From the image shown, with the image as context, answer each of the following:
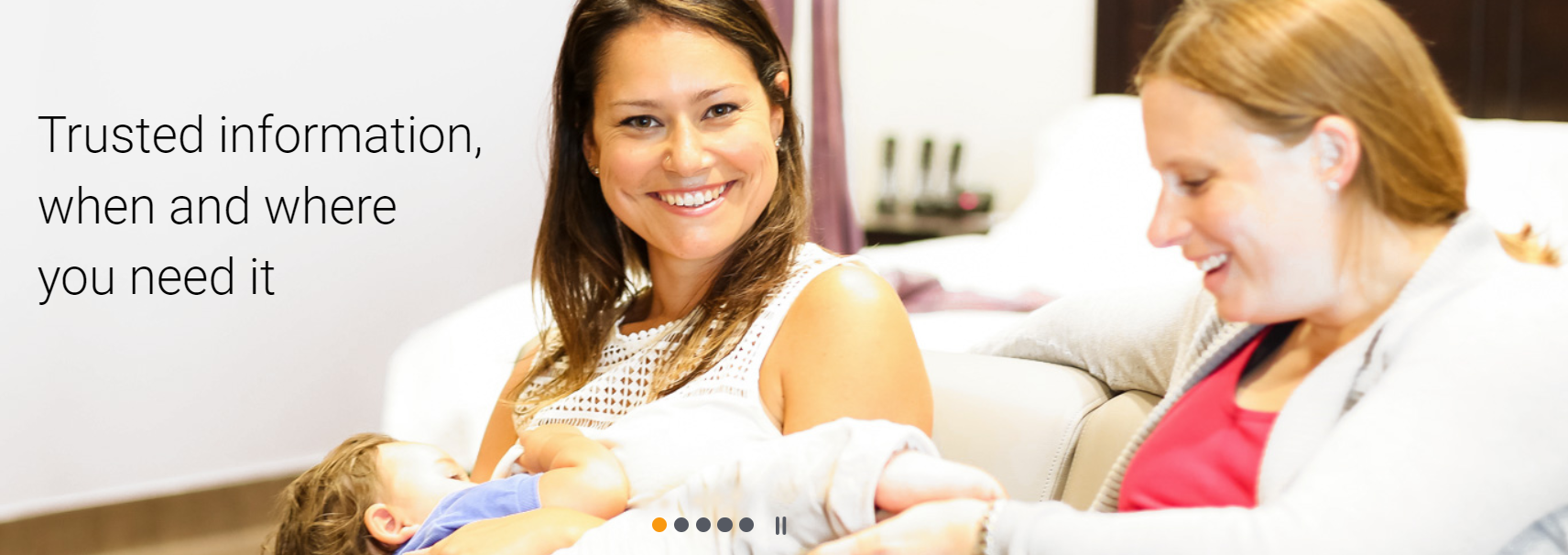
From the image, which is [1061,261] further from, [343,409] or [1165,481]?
[343,409]

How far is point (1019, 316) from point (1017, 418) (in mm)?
573

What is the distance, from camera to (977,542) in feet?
3.13

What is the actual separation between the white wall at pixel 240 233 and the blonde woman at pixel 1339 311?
204cm

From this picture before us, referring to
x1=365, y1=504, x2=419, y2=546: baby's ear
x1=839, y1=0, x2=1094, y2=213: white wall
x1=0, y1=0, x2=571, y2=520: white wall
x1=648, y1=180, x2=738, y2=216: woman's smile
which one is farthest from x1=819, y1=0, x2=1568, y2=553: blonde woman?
x1=839, y1=0, x2=1094, y2=213: white wall

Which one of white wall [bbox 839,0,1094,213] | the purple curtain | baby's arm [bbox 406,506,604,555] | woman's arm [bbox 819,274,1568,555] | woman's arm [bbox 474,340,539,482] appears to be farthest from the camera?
white wall [bbox 839,0,1094,213]

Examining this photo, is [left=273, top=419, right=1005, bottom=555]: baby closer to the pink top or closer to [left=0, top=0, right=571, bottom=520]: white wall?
the pink top

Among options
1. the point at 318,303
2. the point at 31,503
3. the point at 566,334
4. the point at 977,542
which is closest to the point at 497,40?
the point at 318,303

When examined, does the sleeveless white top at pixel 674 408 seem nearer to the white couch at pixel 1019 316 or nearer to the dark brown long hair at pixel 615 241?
the dark brown long hair at pixel 615 241

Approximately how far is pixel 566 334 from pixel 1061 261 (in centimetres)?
135

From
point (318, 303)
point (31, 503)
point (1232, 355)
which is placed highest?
point (1232, 355)

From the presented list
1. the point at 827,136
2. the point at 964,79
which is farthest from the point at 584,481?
the point at 964,79

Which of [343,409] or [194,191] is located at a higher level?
[194,191]

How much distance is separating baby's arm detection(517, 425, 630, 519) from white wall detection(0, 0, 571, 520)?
5.10ft

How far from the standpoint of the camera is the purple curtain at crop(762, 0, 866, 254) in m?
3.29
